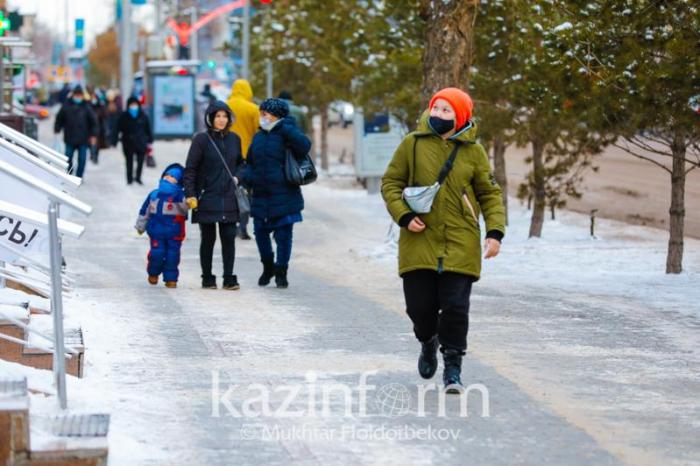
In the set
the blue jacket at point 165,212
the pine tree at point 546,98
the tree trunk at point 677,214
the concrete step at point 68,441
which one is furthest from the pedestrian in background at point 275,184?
the concrete step at point 68,441

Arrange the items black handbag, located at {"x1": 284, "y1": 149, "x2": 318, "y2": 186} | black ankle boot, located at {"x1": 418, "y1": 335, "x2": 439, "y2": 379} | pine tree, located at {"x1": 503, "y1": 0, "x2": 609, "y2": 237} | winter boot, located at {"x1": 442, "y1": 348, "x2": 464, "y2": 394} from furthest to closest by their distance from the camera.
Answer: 1. black handbag, located at {"x1": 284, "y1": 149, "x2": 318, "y2": 186}
2. pine tree, located at {"x1": 503, "y1": 0, "x2": 609, "y2": 237}
3. black ankle boot, located at {"x1": 418, "y1": 335, "x2": 439, "y2": 379}
4. winter boot, located at {"x1": 442, "y1": 348, "x2": 464, "y2": 394}

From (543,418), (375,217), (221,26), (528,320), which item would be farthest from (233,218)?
(221,26)

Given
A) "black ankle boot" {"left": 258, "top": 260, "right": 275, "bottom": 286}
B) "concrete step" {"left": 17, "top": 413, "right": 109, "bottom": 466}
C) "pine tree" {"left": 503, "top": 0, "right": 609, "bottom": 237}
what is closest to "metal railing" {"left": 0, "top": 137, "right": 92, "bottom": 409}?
"concrete step" {"left": 17, "top": 413, "right": 109, "bottom": 466}

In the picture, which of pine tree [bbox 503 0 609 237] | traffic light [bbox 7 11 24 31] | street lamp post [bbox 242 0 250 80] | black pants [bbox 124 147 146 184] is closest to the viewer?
pine tree [bbox 503 0 609 237]

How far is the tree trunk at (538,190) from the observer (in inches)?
711

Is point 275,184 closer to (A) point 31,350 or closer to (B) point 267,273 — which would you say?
(B) point 267,273

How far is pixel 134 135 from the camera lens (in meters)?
26.8

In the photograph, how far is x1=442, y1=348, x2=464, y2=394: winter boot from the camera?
325 inches

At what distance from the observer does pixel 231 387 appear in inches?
327

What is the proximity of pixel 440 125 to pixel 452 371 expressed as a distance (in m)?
1.26

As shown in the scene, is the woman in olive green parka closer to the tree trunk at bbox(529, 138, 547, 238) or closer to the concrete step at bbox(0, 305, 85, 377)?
the concrete step at bbox(0, 305, 85, 377)

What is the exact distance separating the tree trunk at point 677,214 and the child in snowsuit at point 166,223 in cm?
432

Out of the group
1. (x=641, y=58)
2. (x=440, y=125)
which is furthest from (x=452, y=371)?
(x=641, y=58)

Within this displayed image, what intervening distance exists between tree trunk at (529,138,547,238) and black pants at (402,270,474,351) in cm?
984
